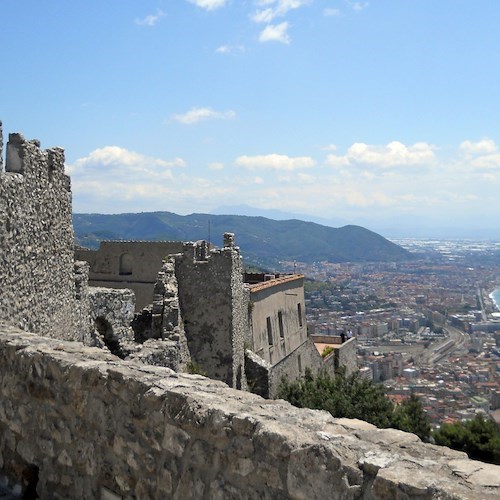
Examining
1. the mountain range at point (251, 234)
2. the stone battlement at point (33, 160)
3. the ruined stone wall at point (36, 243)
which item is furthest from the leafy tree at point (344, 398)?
the mountain range at point (251, 234)

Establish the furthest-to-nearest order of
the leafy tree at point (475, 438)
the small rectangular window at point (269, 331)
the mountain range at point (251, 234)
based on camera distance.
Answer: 1. the mountain range at point (251, 234)
2. the small rectangular window at point (269, 331)
3. the leafy tree at point (475, 438)

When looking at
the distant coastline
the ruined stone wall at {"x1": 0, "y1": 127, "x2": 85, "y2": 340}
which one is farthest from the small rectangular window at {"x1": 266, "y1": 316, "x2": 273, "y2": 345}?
the distant coastline

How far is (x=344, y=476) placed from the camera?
302cm

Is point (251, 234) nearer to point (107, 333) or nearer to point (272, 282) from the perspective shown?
point (272, 282)

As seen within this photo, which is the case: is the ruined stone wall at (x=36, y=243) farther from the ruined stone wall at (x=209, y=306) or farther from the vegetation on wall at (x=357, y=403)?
the vegetation on wall at (x=357, y=403)

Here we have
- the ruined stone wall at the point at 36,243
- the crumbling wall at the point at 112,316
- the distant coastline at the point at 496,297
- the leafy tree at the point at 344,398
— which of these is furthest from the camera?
the distant coastline at the point at 496,297

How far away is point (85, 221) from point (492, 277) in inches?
3958

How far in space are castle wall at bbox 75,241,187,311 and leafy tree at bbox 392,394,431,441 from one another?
10255 mm

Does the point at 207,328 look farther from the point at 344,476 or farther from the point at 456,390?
the point at 456,390

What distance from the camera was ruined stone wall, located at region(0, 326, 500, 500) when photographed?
2979 millimetres

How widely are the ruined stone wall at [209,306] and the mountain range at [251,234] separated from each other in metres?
51.4

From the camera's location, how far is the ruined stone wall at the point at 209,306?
17.7 meters

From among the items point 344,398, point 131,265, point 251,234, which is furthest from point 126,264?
point 251,234

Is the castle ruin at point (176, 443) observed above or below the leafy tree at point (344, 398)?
above
